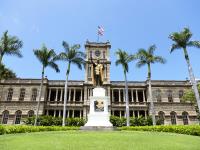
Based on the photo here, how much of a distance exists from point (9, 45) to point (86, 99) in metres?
20.4

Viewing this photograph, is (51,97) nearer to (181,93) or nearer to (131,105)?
(131,105)

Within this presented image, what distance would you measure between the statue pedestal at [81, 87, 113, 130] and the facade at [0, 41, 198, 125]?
2303 centimetres

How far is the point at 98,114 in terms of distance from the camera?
18328 mm

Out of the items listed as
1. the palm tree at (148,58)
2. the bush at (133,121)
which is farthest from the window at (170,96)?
the palm tree at (148,58)

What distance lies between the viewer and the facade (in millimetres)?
42375

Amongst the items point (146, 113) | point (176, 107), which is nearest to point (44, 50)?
point (146, 113)

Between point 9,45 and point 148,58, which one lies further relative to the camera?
point 148,58

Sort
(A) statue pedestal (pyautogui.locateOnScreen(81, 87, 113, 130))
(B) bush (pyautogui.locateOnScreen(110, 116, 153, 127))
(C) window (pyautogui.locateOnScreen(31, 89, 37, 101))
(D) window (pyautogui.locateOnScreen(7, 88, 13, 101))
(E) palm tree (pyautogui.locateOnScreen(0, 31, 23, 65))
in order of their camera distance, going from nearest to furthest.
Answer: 1. (A) statue pedestal (pyautogui.locateOnScreen(81, 87, 113, 130))
2. (E) palm tree (pyautogui.locateOnScreen(0, 31, 23, 65))
3. (B) bush (pyautogui.locateOnScreen(110, 116, 153, 127))
4. (D) window (pyautogui.locateOnScreen(7, 88, 13, 101))
5. (C) window (pyautogui.locateOnScreen(31, 89, 37, 101))

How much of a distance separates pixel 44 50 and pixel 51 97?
1980 centimetres

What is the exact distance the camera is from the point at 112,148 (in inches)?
354

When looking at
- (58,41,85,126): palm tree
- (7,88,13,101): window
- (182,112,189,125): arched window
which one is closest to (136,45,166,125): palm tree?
(58,41,85,126): palm tree

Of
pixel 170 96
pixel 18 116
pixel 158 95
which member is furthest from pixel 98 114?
pixel 170 96

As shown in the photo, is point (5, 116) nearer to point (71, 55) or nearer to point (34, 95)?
point (34, 95)

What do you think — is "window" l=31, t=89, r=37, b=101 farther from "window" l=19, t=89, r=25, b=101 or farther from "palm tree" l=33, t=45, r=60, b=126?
"palm tree" l=33, t=45, r=60, b=126
